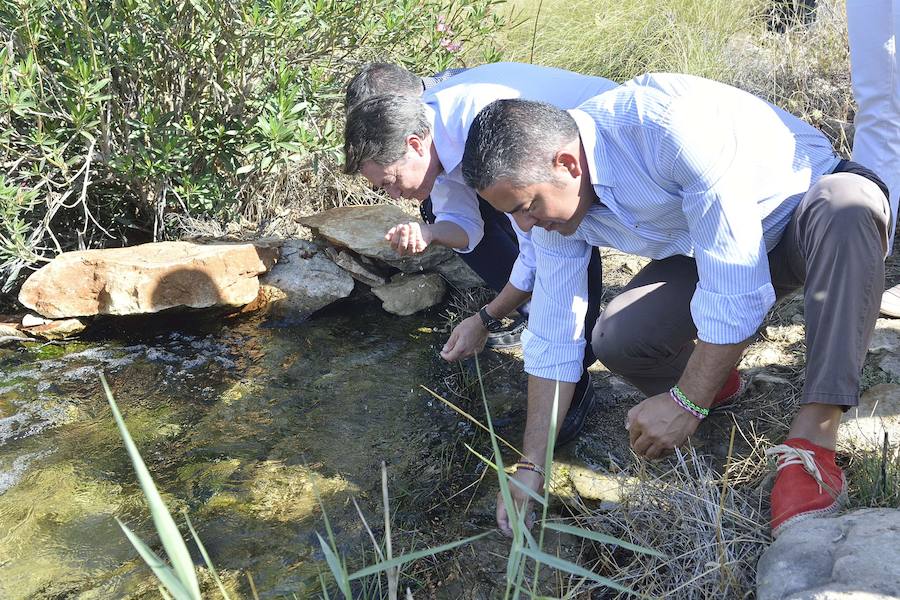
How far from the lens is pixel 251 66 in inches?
161

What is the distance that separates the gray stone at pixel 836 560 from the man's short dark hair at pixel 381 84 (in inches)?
81.2

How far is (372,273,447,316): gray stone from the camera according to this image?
3967 millimetres

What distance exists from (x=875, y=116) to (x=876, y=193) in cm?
95

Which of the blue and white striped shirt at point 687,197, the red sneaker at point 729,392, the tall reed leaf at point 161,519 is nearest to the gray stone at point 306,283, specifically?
the blue and white striped shirt at point 687,197

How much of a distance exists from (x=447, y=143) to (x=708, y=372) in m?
1.31

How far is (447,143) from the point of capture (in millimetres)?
2930

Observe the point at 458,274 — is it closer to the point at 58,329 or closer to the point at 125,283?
the point at 125,283

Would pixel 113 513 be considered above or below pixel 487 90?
below

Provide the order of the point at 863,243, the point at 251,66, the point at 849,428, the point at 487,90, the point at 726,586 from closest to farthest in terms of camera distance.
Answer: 1. the point at 726,586
2. the point at 863,243
3. the point at 849,428
4. the point at 487,90
5. the point at 251,66

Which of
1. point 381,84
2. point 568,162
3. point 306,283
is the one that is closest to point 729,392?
point 568,162

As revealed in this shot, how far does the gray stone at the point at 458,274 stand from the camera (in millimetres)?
3965

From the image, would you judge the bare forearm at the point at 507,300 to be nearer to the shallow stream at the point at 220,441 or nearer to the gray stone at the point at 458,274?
the shallow stream at the point at 220,441

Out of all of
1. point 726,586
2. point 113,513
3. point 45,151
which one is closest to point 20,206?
point 45,151

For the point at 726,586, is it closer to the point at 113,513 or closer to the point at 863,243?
the point at 863,243
